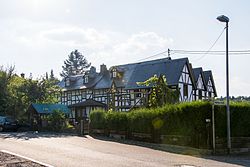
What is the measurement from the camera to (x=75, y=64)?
114 meters

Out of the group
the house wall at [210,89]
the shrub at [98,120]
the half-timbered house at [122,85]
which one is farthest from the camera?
the house wall at [210,89]

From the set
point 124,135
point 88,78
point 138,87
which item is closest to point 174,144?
point 124,135

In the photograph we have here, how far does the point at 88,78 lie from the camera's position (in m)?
A: 64.6

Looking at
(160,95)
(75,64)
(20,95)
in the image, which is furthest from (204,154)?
(75,64)

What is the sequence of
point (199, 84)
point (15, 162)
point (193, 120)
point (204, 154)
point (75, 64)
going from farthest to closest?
point (75, 64) → point (199, 84) → point (193, 120) → point (204, 154) → point (15, 162)

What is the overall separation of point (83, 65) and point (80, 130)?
8364cm

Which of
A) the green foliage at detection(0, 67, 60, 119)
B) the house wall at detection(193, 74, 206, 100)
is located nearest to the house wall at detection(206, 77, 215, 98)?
the house wall at detection(193, 74, 206, 100)

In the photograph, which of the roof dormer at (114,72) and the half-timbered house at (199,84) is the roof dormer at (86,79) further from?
the half-timbered house at (199,84)

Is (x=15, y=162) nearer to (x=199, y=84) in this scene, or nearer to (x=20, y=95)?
(x=20, y=95)

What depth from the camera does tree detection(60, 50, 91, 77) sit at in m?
113

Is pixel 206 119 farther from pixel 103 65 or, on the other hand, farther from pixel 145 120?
pixel 103 65

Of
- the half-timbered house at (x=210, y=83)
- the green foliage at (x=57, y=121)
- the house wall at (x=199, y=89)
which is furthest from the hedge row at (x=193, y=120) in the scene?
the half-timbered house at (x=210, y=83)

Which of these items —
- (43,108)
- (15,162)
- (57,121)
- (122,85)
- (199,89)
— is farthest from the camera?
(122,85)

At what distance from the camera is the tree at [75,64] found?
113262mm
